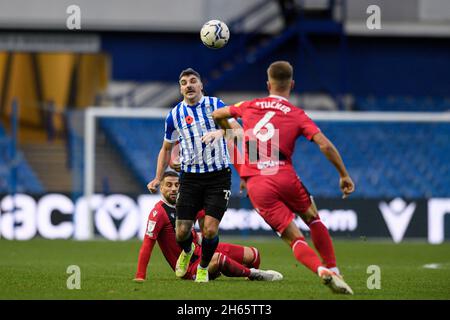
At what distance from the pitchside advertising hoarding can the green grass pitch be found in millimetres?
902

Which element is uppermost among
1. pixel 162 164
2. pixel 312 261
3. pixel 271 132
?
pixel 271 132

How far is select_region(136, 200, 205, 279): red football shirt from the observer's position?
9453mm

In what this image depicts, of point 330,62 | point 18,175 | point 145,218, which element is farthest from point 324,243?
point 330,62

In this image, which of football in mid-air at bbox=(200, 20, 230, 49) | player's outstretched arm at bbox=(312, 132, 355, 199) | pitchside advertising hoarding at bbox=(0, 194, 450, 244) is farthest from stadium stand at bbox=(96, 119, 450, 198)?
player's outstretched arm at bbox=(312, 132, 355, 199)

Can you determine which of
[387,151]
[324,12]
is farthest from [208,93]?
[387,151]

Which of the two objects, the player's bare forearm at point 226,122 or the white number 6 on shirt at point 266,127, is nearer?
the white number 6 on shirt at point 266,127

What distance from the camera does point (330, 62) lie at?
24.0 metres

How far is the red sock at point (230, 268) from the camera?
9.58m

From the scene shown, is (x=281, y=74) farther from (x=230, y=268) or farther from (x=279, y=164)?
(x=230, y=268)

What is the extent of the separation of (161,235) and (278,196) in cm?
193

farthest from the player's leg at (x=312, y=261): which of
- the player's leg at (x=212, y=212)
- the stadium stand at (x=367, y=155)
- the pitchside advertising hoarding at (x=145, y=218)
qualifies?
the stadium stand at (x=367, y=155)

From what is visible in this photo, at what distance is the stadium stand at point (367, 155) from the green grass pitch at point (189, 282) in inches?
68.1

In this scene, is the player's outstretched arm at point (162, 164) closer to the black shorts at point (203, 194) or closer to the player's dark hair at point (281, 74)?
the black shorts at point (203, 194)
